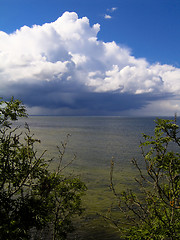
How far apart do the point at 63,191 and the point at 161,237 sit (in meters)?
9.34

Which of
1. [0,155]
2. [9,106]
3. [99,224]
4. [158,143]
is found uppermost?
[9,106]

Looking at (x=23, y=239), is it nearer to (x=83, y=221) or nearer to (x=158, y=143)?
(x=158, y=143)

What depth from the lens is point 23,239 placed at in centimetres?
842

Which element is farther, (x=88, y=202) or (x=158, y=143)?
(x=88, y=202)

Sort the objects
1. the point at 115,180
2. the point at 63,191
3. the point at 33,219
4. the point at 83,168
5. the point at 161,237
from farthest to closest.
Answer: the point at 83,168, the point at 115,180, the point at 63,191, the point at 33,219, the point at 161,237

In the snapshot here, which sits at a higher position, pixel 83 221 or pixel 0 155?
pixel 0 155

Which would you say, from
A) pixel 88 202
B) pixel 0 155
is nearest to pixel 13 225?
pixel 0 155

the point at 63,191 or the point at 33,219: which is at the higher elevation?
the point at 33,219

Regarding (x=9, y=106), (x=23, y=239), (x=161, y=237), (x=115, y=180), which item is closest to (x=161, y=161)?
(x=161, y=237)

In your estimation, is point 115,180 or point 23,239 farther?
point 115,180

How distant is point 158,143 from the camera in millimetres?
7773

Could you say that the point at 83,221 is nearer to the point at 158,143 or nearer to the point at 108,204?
the point at 108,204

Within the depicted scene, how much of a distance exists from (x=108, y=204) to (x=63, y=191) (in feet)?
59.9

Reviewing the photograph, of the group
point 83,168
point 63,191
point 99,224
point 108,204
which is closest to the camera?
point 63,191
